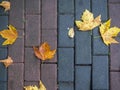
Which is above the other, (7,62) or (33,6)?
(33,6)

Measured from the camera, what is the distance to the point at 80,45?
135 inches

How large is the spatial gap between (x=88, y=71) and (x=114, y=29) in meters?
0.50

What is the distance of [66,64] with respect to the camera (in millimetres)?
3408

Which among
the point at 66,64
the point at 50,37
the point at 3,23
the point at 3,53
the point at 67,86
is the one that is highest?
the point at 3,23

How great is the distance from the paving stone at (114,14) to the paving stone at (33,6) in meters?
0.75

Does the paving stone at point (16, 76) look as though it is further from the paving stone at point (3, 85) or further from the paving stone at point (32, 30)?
the paving stone at point (32, 30)

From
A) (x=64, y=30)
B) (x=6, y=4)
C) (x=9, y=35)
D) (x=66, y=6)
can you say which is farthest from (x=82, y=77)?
(x=6, y=4)

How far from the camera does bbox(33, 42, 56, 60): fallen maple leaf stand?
3.38m

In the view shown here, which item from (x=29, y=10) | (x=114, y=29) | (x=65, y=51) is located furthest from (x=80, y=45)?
(x=29, y=10)

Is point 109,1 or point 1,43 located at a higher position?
point 109,1

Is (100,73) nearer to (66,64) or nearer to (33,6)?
(66,64)

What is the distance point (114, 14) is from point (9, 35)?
3.61ft

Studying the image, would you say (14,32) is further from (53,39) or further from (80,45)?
(80,45)

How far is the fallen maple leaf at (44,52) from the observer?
11.1 ft
